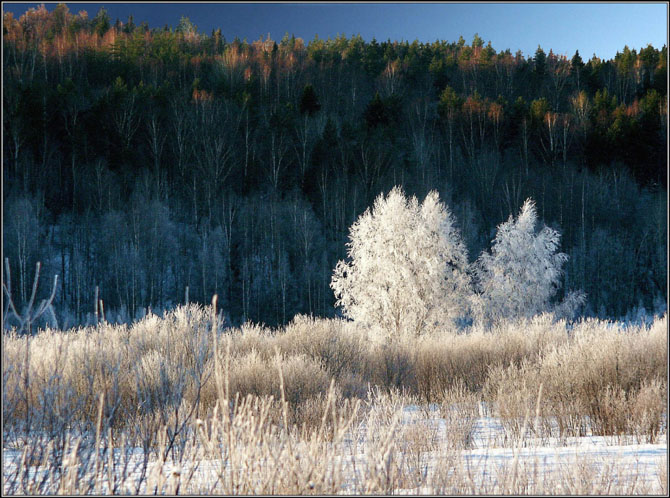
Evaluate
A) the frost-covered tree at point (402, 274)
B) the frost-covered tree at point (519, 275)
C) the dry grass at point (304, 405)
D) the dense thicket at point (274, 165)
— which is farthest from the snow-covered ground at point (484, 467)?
the dense thicket at point (274, 165)

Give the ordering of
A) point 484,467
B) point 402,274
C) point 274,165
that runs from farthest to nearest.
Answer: point 274,165 → point 402,274 → point 484,467

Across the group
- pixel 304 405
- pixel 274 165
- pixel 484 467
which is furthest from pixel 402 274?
pixel 274 165

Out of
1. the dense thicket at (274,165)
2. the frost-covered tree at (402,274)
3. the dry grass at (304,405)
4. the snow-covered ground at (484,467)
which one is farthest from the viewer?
the dense thicket at (274,165)

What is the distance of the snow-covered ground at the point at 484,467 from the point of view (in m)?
4.15

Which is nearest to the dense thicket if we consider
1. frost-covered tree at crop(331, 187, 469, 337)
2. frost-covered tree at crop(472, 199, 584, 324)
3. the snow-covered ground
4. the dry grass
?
frost-covered tree at crop(472, 199, 584, 324)

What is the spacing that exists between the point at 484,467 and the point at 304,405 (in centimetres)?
397

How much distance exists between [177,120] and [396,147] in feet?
67.7

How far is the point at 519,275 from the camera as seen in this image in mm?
29797

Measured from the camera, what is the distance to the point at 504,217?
45.7 meters

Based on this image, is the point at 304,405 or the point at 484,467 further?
the point at 304,405

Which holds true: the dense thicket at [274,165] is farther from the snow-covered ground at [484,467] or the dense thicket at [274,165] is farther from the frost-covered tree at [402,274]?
the snow-covered ground at [484,467]

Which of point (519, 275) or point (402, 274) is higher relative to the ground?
point (402, 274)

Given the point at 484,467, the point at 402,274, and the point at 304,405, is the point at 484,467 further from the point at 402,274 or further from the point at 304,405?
the point at 402,274

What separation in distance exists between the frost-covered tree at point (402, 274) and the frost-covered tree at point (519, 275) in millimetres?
5800
